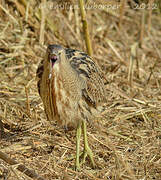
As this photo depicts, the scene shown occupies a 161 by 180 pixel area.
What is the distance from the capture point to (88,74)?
2758 mm

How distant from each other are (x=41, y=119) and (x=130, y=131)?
0.75m

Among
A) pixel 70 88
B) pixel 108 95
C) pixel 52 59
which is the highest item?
pixel 52 59

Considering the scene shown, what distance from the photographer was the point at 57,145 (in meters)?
2.98

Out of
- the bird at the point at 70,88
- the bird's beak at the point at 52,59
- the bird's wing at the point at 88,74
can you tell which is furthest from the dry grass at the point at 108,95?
the bird's beak at the point at 52,59

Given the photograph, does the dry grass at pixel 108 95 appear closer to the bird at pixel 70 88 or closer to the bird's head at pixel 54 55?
the bird at pixel 70 88

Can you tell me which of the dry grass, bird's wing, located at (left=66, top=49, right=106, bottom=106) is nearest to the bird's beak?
bird's wing, located at (left=66, top=49, right=106, bottom=106)

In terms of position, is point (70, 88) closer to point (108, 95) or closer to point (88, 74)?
point (88, 74)

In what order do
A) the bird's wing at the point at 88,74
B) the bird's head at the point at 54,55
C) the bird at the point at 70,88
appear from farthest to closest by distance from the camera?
the bird's wing at the point at 88,74 → the bird at the point at 70,88 → the bird's head at the point at 54,55

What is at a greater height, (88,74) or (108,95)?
(88,74)

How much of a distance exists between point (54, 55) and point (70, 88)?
0.34 metres

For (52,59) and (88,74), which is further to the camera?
(88,74)

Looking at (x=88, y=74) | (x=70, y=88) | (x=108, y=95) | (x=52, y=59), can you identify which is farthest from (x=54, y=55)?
(x=108, y=95)

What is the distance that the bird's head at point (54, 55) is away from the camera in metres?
2.20

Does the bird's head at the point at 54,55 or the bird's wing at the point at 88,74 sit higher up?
the bird's head at the point at 54,55
